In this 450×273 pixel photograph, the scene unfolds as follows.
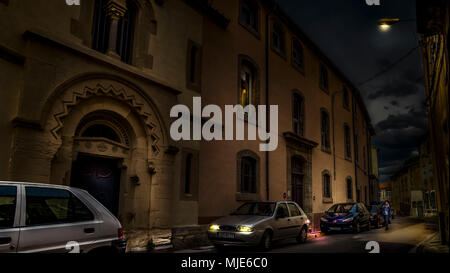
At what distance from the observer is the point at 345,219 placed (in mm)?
16375

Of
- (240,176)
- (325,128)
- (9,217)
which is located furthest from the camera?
(325,128)

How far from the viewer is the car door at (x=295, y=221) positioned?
39.2ft

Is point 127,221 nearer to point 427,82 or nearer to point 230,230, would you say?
point 230,230

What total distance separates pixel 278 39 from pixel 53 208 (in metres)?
16.6

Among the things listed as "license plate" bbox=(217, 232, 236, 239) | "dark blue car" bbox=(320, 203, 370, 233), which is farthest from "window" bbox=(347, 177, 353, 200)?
"license plate" bbox=(217, 232, 236, 239)

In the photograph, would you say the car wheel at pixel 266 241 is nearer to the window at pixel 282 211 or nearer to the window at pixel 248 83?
the window at pixel 282 211

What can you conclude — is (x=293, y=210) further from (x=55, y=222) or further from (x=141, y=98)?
(x=55, y=222)

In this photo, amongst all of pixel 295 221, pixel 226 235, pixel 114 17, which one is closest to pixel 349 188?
pixel 295 221

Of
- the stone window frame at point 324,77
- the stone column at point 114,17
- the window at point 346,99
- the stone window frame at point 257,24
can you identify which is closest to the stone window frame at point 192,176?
the stone column at point 114,17

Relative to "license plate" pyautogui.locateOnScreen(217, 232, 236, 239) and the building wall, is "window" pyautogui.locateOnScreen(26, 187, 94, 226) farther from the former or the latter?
the building wall

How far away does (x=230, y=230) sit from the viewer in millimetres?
A: 9930

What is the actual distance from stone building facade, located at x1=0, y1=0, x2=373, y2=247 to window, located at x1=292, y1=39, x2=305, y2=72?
7.53 feet
